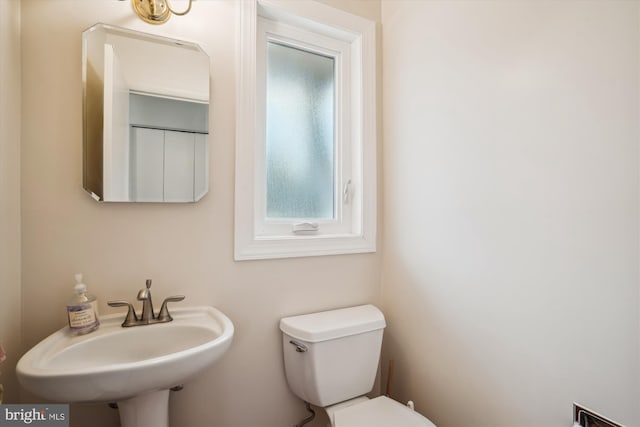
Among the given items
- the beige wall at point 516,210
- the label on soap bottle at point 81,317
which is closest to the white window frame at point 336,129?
the beige wall at point 516,210

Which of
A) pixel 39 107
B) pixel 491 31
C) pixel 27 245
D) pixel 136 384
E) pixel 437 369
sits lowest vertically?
pixel 437 369

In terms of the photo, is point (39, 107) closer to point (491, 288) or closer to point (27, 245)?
point (27, 245)

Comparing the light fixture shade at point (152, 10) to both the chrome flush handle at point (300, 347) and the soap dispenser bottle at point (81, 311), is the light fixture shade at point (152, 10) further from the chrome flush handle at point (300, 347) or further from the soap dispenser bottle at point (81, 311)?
the chrome flush handle at point (300, 347)

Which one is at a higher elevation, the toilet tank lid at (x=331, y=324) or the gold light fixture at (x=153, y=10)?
the gold light fixture at (x=153, y=10)

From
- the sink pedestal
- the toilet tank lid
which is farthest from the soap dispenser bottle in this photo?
the toilet tank lid

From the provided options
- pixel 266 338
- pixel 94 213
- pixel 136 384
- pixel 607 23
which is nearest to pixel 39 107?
pixel 94 213

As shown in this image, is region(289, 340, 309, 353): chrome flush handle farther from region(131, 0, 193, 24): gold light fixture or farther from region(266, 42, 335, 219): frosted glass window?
region(131, 0, 193, 24): gold light fixture

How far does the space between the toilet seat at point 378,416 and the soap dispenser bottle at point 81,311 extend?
3.05 feet

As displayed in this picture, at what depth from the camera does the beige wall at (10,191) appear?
0.89 metres

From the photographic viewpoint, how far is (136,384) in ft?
2.55

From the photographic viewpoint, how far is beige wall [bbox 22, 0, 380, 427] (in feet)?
3.29

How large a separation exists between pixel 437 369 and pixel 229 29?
1.68 meters

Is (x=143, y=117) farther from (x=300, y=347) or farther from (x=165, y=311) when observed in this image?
(x=300, y=347)

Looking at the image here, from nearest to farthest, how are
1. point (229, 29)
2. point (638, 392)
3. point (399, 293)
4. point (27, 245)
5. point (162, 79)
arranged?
point (638, 392), point (27, 245), point (162, 79), point (229, 29), point (399, 293)
